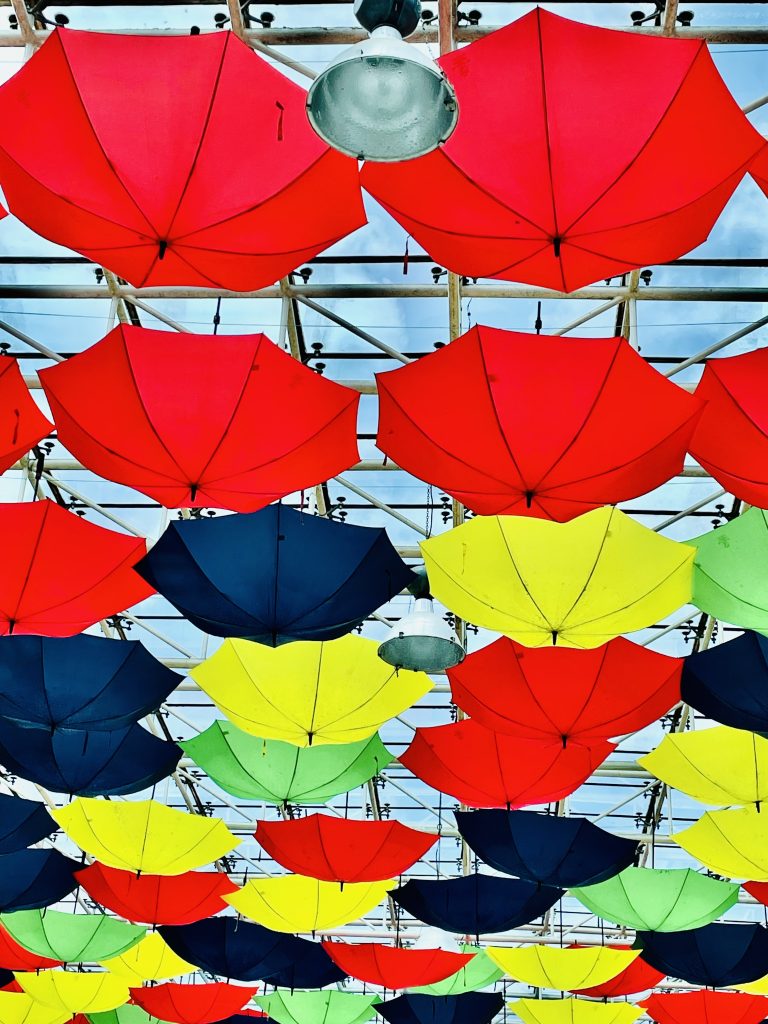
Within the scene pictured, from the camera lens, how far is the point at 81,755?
36.1 feet

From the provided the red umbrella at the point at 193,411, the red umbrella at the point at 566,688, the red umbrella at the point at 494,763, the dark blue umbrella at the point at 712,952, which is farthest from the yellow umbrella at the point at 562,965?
the red umbrella at the point at 193,411

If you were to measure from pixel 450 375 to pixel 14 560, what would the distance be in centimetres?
401

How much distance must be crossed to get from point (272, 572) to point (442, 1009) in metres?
9.49

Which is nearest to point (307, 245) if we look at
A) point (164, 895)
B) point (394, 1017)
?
point (164, 895)

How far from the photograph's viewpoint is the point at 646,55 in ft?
18.0

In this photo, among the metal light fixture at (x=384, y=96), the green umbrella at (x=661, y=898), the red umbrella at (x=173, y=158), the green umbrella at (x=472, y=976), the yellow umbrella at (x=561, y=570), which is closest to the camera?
the metal light fixture at (x=384, y=96)

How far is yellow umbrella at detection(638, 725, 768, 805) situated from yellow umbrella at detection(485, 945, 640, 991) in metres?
4.38

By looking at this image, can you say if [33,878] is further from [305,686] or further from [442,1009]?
[442,1009]

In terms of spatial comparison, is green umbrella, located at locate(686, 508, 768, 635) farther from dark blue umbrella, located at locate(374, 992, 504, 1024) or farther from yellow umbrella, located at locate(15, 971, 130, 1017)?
yellow umbrella, located at locate(15, 971, 130, 1017)

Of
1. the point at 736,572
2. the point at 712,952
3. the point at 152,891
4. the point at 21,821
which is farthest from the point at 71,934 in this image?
the point at 736,572

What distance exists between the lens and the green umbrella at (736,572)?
8.16m

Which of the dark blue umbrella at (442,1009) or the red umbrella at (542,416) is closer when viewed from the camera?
the red umbrella at (542,416)

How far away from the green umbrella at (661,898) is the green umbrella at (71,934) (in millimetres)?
6041

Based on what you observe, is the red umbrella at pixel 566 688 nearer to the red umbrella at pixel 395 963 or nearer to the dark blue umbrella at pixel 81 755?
the dark blue umbrella at pixel 81 755
